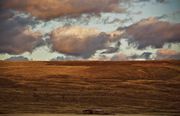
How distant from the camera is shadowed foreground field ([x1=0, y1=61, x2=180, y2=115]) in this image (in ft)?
16.2

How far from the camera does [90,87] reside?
507 cm

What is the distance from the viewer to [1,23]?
5301 mm

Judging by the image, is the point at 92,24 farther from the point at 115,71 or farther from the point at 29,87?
the point at 29,87

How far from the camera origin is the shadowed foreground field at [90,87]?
4.93m

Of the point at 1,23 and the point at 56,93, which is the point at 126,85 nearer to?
the point at 56,93

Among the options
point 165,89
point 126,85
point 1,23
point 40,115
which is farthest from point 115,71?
point 1,23

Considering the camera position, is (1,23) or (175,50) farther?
(1,23)

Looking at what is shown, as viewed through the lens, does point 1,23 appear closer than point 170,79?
No

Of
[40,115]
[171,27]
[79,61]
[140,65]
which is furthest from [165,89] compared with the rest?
[40,115]

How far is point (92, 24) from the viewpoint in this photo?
514 centimetres

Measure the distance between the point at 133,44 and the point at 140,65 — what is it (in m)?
0.30

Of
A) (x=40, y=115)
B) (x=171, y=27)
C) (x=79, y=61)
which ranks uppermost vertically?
(x=171, y=27)

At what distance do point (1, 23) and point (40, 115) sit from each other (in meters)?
1.43

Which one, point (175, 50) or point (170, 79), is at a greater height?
point (175, 50)
